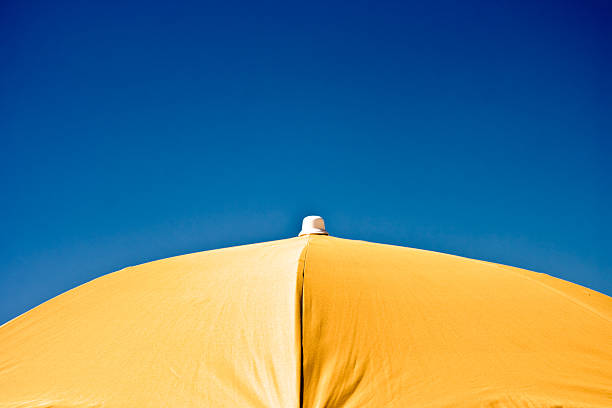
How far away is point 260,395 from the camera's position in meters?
2.39

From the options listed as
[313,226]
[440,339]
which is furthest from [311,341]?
[313,226]

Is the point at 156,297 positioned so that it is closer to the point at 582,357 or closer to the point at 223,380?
the point at 223,380

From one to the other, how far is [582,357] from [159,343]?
3.28 m

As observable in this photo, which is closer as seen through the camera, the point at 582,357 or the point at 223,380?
the point at 223,380

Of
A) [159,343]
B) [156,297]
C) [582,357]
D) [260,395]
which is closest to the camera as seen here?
[260,395]

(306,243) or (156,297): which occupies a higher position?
(306,243)

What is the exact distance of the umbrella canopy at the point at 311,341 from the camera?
2443 millimetres

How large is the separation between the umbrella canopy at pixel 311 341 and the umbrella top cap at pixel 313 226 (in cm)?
80

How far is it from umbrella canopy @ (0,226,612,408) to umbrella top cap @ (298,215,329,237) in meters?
0.80

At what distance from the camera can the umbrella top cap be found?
4.59 meters

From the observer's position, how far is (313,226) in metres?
4.63

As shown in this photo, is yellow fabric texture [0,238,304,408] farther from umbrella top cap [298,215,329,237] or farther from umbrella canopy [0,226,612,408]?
umbrella top cap [298,215,329,237]

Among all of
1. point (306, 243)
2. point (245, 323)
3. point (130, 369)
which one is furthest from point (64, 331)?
point (306, 243)

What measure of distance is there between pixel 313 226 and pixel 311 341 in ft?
7.01
